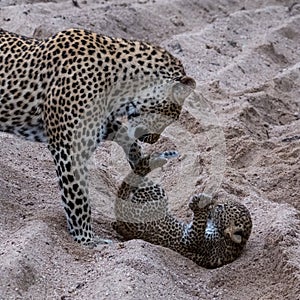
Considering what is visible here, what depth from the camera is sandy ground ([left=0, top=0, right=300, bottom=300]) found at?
499 cm

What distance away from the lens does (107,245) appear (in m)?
5.51

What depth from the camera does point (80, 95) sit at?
5.45 meters

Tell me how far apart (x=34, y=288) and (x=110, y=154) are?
104 inches

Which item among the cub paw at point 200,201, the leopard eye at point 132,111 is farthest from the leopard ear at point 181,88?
the cub paw at point 200,201

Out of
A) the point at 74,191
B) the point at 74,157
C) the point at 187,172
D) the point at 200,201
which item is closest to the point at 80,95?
the point at 74,157

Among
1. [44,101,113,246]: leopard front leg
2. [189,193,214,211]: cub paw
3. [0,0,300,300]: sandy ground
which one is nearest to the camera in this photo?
[0,0,300,300]: sandy ground

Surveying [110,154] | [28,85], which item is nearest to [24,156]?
[110,154]

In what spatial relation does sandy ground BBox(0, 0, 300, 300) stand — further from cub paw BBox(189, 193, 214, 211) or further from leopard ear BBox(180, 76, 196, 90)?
leopard ear BBox(180, 76, 196, 90)

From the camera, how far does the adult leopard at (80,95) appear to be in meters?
5.49

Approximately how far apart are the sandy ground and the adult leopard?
41 centimetres

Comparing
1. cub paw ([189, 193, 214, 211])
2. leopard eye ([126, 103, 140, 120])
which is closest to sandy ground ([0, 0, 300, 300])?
cub paw ([189, 193, 214, 211])

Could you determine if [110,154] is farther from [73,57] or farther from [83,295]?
[83,295]

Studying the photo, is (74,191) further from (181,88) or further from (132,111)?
(181,88)

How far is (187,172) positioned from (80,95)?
5.77 ft
